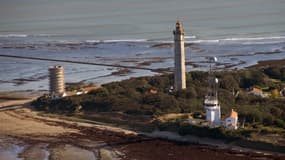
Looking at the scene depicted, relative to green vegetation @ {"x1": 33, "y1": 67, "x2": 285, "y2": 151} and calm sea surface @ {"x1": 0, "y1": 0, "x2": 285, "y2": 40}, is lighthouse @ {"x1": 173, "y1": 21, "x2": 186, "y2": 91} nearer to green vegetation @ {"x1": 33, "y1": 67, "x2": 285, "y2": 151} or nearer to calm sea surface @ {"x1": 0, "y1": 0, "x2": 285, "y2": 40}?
green vegetation @ {"x1": 33, "y1": 67, "x2": 285, "y2": 151}

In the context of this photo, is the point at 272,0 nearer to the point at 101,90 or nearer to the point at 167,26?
the point at 167,26

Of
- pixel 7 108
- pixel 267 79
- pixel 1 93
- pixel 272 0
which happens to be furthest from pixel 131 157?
pixel 272 0

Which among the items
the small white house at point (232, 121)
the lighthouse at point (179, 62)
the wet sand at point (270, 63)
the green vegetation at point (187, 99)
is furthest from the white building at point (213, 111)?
the wet sand at point (270, 63)

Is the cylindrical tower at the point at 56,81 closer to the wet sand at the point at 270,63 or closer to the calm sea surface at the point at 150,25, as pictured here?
the wet sand at the point at 270,63

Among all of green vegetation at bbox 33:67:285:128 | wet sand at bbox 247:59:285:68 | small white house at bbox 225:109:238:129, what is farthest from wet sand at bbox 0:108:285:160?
wet sand at bbox 247:59:285:68

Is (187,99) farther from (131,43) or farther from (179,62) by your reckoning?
(131,43)

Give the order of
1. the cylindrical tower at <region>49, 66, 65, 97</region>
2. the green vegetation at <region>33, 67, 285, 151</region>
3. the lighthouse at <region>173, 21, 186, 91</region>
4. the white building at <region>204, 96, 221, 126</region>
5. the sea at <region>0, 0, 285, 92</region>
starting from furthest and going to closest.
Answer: the sea at <region>0, 0, 285, 92</region> → the cylindrical tower at <region>49, 66, 65, 97</region> → the lighthouse at <region>173, 21, 186, 91</region> → the white building at <region>204, 96, 221, 126</region> → the green vegetation at <region>33, 67, 285, 151</region>
